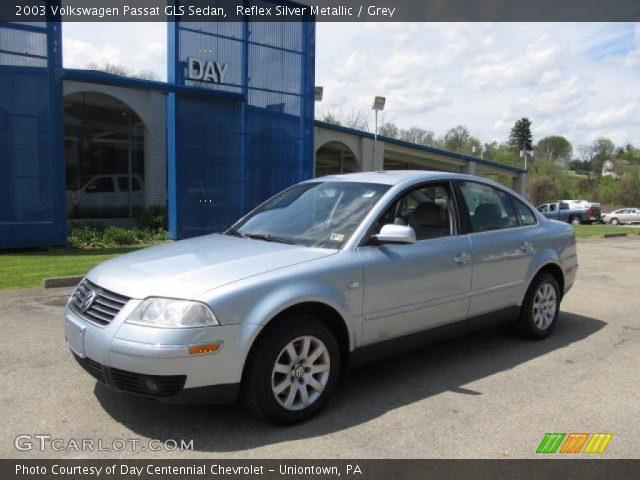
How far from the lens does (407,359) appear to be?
5.16 meters

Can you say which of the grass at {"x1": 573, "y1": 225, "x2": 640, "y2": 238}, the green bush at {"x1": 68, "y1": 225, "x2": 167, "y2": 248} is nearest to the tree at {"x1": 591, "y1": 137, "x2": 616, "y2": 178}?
the grass at {"x1": 573, "y1": 225, "x2": 640, "y2": 238}

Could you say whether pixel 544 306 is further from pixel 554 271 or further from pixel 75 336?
pixel 75 336

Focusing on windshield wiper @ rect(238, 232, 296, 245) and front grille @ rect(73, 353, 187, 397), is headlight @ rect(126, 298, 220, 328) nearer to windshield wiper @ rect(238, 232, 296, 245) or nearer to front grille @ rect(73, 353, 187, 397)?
front grille @ rect(73, 353, 187, 397)

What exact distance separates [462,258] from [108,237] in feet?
36.0

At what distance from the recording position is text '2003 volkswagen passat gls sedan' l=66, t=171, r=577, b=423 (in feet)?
11.0

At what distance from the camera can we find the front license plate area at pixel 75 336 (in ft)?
11.9

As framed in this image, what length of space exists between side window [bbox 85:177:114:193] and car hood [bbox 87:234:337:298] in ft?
49.5

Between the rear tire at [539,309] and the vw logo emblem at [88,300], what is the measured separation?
13.0 ft

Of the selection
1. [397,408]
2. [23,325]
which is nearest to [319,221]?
[397,408]

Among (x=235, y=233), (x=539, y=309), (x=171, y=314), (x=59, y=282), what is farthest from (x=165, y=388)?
(x=59, y=282)

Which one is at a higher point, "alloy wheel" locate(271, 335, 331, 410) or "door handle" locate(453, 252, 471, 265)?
"door handle" locate(453, 252, 471, 265)

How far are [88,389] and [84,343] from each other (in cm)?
85

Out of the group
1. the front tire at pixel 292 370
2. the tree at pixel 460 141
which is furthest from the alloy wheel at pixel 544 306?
the tree at pixel 460 141
